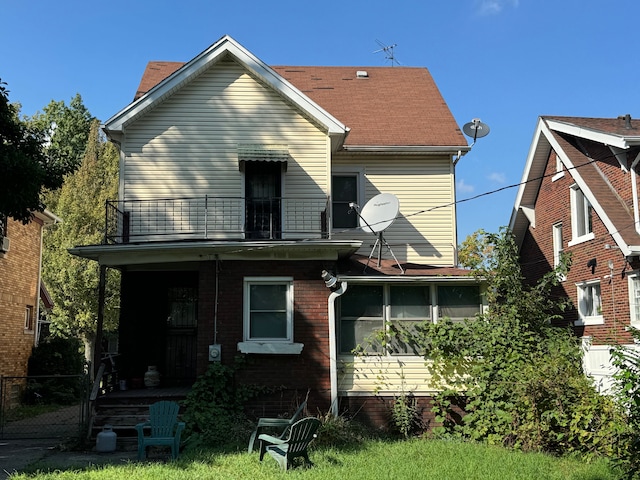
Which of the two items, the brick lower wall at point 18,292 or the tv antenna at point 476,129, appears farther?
the brick lower wall at point 18,292

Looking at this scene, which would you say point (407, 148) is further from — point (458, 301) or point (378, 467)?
point (378, 467)

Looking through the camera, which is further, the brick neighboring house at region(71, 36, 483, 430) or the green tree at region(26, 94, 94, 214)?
the green tree at region(26, 94, 94, 214)

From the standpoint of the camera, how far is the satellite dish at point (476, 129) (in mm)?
15789

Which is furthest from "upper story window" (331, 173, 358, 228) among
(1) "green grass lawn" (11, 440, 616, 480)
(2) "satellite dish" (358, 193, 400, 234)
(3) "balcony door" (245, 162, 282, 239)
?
(1) "green grass lawn" (11, 440, 616, 480)

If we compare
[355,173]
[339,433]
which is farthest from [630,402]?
[355,173]

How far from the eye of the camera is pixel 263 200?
48.7 feet

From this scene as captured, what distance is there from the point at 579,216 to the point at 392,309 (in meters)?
7.96

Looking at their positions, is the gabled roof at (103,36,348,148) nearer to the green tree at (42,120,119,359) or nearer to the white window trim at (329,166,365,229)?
the white window trim at (329,166,365,229)

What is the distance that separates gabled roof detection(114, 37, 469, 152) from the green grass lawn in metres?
7.43

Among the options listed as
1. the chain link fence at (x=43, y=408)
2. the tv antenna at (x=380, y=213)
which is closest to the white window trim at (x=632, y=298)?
the tv antenna at (x=380, y=213)

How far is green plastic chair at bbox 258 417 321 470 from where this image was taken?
9266 millimetres

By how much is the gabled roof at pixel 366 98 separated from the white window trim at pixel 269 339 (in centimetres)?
406

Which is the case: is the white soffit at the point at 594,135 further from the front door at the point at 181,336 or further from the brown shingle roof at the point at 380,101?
the front door at the point at 181,336

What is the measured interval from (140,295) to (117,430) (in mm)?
3496
